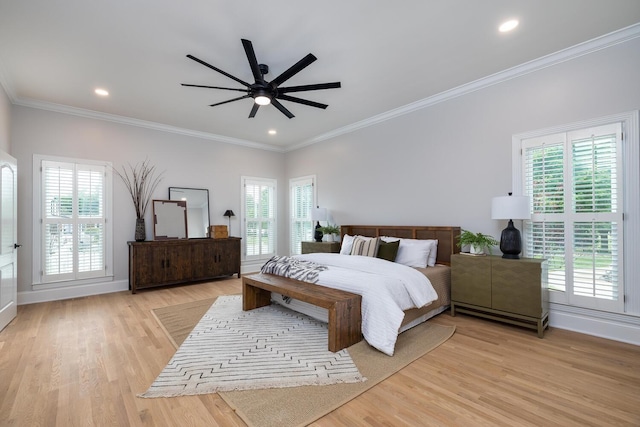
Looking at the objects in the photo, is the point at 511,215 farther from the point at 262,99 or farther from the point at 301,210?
the point at 301,210

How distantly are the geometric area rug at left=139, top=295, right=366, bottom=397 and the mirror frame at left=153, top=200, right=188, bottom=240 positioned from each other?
2.53m

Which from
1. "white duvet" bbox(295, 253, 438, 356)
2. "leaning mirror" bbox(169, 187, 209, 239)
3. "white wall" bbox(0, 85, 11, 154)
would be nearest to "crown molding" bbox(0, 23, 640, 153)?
"white wall" bbox(0, 85, 11, 154)

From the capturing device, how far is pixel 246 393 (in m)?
2.08

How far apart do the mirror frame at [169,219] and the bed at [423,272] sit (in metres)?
2.65

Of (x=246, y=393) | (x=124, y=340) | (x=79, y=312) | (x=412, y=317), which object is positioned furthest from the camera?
(x=79, y=312)

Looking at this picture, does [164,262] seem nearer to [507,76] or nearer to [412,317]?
[412,317]

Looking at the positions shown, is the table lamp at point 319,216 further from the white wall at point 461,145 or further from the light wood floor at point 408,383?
the light wood floor at point 408,383

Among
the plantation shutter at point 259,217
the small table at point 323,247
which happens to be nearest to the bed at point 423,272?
the small table at point 323,247

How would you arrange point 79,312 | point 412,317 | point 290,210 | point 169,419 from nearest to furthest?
point 169,419
point 412,317
point 79,312
point 290,210

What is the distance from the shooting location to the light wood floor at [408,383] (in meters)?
1.84

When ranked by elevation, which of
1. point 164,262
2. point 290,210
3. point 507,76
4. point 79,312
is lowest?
point 79,312

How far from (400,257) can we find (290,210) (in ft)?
11.8

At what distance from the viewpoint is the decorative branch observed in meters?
5.26

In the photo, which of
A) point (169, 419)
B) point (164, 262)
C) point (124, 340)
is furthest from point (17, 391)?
point (164, 262)
